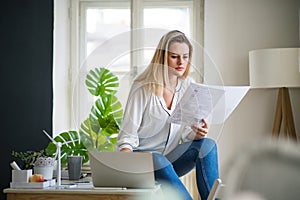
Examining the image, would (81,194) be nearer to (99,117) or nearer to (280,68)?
(99,117)

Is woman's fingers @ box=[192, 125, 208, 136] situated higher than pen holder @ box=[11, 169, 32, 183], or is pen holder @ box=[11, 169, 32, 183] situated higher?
woman's fingers @ box=[192, 125, 208, 136]

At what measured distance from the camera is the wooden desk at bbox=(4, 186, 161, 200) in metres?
2.05

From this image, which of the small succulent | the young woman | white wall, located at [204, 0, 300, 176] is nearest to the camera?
the young woman

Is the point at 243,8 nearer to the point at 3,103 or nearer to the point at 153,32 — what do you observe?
the point at 3,103

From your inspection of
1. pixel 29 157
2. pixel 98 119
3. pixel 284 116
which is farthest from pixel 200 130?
pixel 284 116

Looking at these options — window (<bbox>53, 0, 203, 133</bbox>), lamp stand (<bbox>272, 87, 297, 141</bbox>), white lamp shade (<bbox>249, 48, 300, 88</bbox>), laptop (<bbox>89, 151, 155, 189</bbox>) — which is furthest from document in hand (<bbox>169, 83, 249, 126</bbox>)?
window (<bbox>53, 0, 203, 133</bbox>)

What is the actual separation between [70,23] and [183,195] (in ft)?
8.09

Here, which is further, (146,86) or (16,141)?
(16,141)

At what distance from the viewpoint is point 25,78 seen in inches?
159

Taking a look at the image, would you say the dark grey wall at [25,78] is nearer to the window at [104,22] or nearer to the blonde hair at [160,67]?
the window at [104,22]

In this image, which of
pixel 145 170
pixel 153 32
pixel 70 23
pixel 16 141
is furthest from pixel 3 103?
pixel 153 32

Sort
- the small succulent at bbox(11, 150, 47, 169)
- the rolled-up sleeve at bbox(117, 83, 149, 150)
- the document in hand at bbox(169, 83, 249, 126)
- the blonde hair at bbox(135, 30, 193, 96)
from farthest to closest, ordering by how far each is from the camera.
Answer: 1. the small succulent at bbox(11, 150, 47, 169)
2. the rolled-up sleeve at bbox(117, 83, 149, 150)
3. the document in hand at bbox(169, 83, 249, 126)
4. the blonde hair at bbox(135, 30, 193, 96)

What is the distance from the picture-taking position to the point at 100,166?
7.04ft

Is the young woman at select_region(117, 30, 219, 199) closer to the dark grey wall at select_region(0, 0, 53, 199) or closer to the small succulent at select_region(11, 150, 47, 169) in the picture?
the small succulent at select_region(11, 150, 47, 169)
